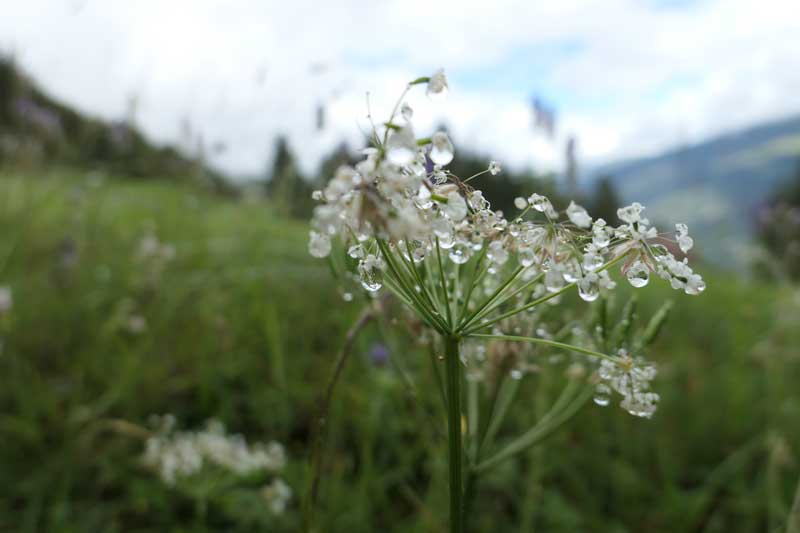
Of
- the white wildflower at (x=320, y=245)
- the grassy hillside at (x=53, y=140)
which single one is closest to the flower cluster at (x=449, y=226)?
the white wildflower at (x=320, y=245)

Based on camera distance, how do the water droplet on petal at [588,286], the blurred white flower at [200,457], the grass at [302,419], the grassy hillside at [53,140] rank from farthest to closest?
the grassy hillside at [53,140]
the grass at [302,419]
the blurred white flower at [200,457]
the water droplet on petal at [588,286]

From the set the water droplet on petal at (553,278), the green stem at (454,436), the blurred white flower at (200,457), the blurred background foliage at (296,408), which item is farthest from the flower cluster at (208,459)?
the water droplet on petal at (553,278)

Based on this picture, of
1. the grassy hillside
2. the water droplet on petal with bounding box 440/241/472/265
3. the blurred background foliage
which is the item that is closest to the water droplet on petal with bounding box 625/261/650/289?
the water droplet on petal with bounding box 440/241/472/265

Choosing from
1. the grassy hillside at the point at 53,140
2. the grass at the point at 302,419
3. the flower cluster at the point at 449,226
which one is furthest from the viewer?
the grassy hillside at the point at 53,140

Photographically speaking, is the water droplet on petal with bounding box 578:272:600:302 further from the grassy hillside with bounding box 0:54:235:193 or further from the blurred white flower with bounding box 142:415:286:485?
the grassy hillside with bounding box 0:54:235:193

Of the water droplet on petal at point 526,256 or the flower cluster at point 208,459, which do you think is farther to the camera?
the flower cluster at point 208,459

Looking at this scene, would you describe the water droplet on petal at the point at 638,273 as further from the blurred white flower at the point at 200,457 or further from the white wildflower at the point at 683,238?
the blurred white flower at the point at 200,457

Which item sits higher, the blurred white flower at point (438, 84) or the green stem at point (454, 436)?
the blurred white flower at point (438, 84)

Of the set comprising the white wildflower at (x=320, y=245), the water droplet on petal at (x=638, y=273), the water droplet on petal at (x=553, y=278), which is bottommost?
the water droplet on petal at (x=553, y=278)

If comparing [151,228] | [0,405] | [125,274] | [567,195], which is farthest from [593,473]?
[151,228]
